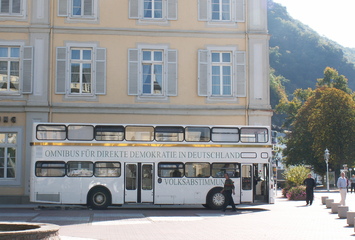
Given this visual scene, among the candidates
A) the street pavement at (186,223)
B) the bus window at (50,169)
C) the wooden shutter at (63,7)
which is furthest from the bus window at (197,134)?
the wooden shutter at (63,7)

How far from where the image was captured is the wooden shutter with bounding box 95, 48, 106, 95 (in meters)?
28.7

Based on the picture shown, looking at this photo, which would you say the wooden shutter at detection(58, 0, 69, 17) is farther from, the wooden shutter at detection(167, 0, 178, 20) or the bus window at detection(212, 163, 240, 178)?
the bus window at detection(212, 163, 240, 178)

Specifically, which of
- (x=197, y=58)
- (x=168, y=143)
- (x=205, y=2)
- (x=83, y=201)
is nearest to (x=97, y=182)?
(x=83, y=201)

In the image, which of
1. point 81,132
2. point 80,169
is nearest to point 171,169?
point 80,169

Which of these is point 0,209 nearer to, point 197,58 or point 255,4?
point 197,58

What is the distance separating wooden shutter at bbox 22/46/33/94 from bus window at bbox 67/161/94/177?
233 inches

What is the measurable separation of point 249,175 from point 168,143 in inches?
148

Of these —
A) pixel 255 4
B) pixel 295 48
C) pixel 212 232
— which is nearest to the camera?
pixel 212 232

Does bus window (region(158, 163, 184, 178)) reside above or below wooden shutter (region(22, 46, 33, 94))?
below

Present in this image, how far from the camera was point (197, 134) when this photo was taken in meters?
24.6

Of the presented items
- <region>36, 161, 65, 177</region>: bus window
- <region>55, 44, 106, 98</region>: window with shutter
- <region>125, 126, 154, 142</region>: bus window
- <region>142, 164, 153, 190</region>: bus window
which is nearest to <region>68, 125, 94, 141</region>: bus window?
<region>36, 161, 65, 177</region>: bus window

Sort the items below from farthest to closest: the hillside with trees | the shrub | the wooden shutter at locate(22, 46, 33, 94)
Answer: the hillside with trees
the shrub
the wooden shutter at locate(22, 46, 33, 94)

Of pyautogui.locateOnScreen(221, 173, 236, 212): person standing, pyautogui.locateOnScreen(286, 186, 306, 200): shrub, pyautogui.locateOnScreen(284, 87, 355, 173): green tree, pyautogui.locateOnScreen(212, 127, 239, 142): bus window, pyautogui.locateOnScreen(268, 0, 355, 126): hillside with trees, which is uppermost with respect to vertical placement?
pyautogui.locateOnScreen(268, 0, 355, 126): hillside with trees

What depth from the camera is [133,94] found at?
2878cm
